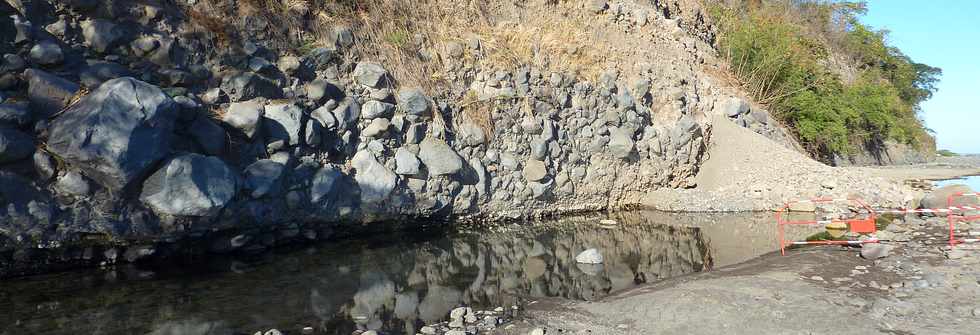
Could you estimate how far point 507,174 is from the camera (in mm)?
11180

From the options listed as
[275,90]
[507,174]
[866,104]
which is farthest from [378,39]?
[866,104]

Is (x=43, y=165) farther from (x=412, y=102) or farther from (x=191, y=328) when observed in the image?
(x=412, y=102)

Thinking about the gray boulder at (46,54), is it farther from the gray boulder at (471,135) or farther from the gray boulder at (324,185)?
the gray boulder at (471,135)

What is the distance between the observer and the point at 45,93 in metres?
6.98

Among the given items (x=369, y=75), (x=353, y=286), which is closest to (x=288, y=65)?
(x=369, y=75)

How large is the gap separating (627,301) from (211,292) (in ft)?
14.1

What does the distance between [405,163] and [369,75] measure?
174cm

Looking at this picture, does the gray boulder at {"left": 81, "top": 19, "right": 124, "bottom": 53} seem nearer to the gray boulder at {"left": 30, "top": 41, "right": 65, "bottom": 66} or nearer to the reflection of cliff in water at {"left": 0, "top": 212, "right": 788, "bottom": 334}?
the gray boulder at {"left": 30, "top": 41, "right": 65, "bottom": 66}

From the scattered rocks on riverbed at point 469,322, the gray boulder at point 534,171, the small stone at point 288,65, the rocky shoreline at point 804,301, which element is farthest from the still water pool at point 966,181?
the small stone at point 288,65

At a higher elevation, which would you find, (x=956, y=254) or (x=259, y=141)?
(x=259, y=141)

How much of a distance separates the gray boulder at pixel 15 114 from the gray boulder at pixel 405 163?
472 cm

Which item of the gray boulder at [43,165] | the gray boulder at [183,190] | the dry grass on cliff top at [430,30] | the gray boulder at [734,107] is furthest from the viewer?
the gray boulder at [734,107]

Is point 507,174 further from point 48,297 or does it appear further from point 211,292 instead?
point 48,297

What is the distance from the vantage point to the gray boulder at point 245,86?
8.75m
